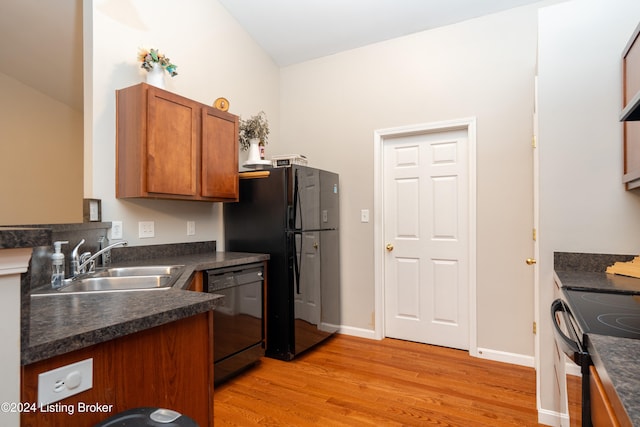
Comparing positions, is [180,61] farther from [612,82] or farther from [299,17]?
[612,82]

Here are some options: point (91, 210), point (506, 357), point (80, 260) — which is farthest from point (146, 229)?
point (506, 357)

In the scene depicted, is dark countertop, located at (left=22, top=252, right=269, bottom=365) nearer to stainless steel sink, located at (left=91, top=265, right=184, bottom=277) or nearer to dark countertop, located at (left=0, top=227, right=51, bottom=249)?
dark countertop, located at (left=0, top=227, right=51, bottom=249)

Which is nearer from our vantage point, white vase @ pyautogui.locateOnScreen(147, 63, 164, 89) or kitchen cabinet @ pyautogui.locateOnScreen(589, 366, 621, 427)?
kitchen cabinet @ pyautogui.locateOnScreen(589, 366, 621, 427)

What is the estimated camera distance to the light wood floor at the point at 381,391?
6.52ft

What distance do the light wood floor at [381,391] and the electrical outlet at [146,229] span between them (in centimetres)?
121

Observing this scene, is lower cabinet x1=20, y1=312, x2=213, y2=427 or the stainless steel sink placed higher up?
the stainless steel sink

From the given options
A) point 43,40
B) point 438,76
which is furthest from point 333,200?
point 43,40

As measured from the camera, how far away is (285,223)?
276 cm

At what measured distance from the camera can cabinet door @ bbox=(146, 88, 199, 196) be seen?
2223 mm

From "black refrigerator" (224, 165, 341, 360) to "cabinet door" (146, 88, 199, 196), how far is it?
22.7 inches

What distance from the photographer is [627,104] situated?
138 centimetres

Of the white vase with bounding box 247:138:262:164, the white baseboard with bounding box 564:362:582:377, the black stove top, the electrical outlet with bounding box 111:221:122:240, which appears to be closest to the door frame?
the white vase with bounding box 247:138:262:164

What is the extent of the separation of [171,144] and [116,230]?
70cm

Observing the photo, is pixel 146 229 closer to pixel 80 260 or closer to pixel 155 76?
pixel 80 260
